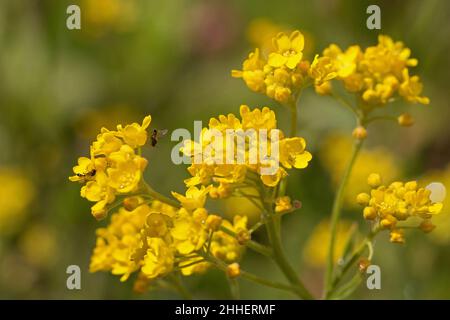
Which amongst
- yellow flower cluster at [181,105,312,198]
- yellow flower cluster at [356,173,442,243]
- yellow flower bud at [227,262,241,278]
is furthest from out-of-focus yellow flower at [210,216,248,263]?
yellow flower cluster at [356,173,442,243]

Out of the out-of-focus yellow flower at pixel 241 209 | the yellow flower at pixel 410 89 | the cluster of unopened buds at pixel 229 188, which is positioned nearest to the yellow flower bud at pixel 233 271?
the cluster of unopened buds at pixel 229 188

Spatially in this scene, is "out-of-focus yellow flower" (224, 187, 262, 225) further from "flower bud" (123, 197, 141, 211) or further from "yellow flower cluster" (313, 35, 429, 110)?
"flower bud" (123, 197, 141, 211)

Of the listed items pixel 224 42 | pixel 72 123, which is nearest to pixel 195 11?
pixel 224 42

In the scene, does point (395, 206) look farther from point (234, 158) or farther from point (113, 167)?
point (113, 167)

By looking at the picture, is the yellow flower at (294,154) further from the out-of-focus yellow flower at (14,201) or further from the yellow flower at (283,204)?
the out-of-focus yellow flower at (14,201)

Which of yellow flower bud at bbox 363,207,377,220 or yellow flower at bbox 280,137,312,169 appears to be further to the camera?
yellow flower bud at bbox 363,207,377,220

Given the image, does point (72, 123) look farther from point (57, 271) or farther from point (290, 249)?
point (290, 249)

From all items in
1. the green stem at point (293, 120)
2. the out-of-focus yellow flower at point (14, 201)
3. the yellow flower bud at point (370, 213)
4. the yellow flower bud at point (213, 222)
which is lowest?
the yellow flower bud at point (213, 222)

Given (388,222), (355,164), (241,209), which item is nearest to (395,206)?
(388,222)

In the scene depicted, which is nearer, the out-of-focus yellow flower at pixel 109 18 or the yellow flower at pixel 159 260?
the yellow flower at pixel 159 260
